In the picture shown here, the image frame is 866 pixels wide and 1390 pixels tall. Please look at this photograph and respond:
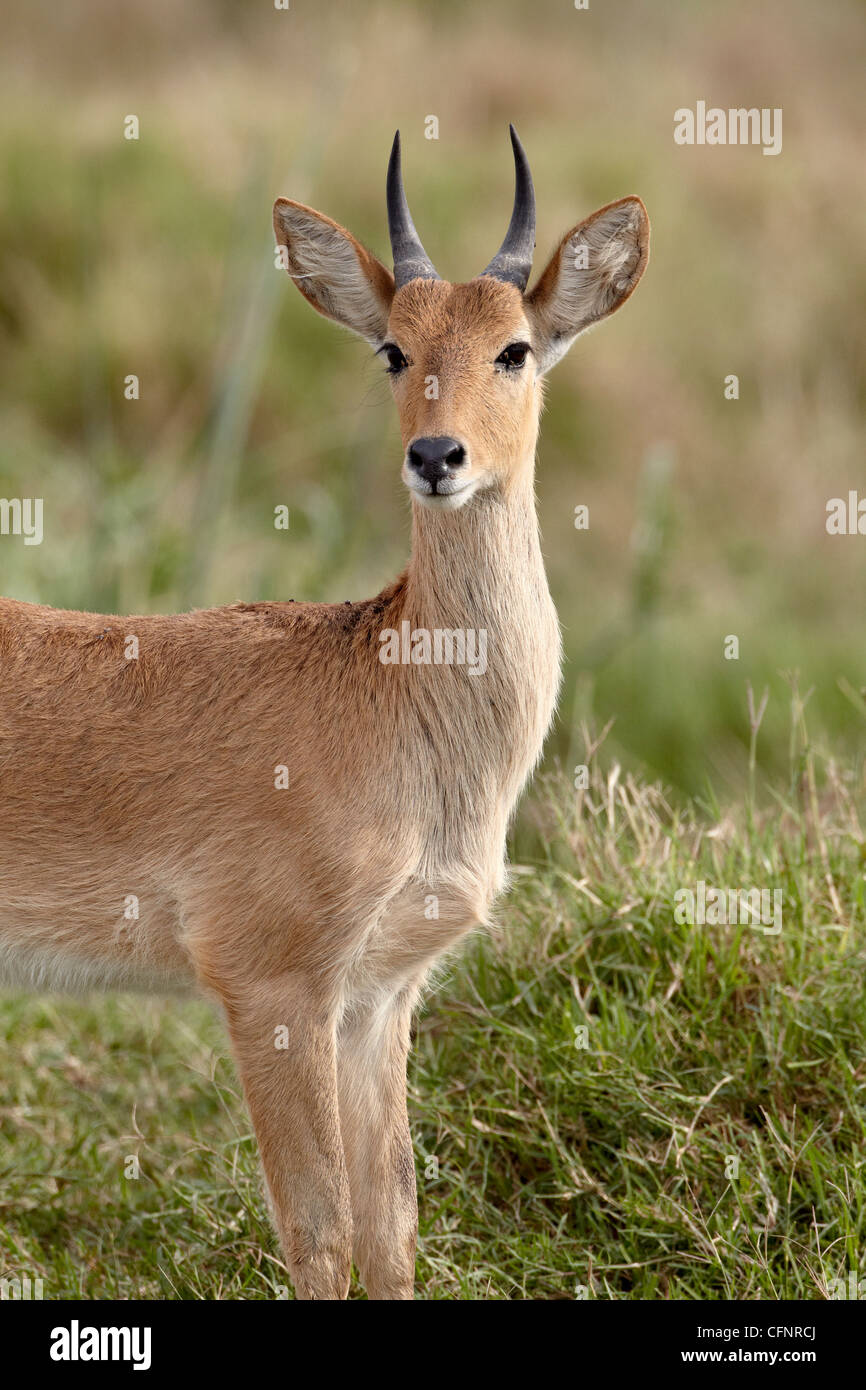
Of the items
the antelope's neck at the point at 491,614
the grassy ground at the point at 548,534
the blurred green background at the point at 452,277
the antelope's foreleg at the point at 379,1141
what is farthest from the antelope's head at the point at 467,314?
the blurred green background at the point at 452,277

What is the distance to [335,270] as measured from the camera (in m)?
4.60

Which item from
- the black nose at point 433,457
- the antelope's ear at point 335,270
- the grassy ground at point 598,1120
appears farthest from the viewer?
the grassy ground at point 598,1120

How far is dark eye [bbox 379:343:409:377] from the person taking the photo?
4.36 meters

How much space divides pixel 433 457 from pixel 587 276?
0.93m

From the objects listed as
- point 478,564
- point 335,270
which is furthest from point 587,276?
point 478,564

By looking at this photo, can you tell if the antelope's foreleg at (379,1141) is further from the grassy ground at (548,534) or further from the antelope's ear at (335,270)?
the antelope's ear at (335,270)

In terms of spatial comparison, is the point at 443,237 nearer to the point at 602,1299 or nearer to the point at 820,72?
the point at 820,72

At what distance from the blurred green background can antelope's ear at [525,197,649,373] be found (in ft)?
7.02

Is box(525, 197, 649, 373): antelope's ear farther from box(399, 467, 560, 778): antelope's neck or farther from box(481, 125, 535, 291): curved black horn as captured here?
box(399, 467, 560, 778): antelope's neck

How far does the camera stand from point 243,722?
4395mm

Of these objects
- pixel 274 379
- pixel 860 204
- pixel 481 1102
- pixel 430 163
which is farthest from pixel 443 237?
A: pixel 481 1102

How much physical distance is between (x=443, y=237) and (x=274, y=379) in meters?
2.47

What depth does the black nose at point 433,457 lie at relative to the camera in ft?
12.8

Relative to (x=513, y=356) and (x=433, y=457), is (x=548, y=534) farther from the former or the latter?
(x=433, y=457)
